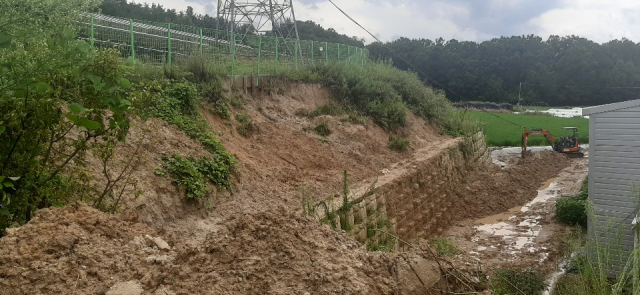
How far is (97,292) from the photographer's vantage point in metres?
3.48

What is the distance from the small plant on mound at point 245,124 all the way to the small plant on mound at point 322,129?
235 centimetres

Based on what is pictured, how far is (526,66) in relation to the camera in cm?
5712

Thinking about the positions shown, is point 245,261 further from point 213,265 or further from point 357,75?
point 357,75

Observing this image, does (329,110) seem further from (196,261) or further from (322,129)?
(196,261)

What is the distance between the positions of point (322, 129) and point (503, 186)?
8.86m

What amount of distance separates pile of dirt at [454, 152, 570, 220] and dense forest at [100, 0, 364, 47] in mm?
11160

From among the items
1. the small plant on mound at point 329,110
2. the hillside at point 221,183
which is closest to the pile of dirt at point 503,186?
the hillside at point 221,183

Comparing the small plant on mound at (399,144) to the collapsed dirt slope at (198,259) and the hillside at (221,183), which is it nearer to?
the hillside at (221,183)

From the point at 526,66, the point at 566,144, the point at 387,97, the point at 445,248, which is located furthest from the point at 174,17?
the point at 526,66

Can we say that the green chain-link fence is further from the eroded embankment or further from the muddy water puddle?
the muddy water puddle

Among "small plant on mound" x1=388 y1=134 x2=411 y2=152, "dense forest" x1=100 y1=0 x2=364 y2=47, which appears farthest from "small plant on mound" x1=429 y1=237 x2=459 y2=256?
"dense forest" x1=100 y1=0 x2=364 y2=47

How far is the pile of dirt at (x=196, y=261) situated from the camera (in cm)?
357

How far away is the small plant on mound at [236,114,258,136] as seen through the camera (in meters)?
12.0

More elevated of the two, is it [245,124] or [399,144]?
[245,124]
